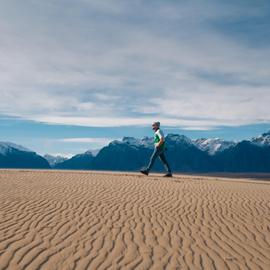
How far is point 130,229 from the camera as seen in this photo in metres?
8.88

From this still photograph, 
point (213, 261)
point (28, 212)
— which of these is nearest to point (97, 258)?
point (213, 261)

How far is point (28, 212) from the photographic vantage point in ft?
33.6

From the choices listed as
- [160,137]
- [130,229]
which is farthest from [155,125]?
[130,229]

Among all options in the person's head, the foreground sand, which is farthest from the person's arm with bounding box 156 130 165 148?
the foreground sand

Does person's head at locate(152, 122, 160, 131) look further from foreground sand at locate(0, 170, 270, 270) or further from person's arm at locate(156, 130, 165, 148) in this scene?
foreground sand at locate(0, 170, 270, 270)

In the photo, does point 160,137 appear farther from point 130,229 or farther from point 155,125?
point 130,229

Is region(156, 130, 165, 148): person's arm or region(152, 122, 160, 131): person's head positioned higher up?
region(152, 122, 160, 131): person's head

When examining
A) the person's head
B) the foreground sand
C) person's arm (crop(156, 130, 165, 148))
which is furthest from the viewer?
person's arm (crop(156, 130, 165, 148))

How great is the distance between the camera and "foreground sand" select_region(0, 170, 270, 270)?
6.97 meters

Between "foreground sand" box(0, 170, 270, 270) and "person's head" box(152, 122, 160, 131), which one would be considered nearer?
"foreground sand" box(0, 170, 270, 270)

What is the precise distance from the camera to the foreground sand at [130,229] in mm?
6969

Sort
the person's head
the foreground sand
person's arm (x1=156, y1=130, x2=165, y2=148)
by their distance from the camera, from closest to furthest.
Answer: the foreground sand < the person's head < person's arm (x1=156, y1=130, x2=165, y2=148)

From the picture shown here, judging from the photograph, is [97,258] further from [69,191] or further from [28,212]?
[69,191]

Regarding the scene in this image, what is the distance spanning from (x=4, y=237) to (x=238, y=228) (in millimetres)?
5101
